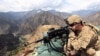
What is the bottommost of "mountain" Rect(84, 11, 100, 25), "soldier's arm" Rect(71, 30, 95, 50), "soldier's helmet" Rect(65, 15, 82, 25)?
"mountain" Rect(84, 11, 100, 25)

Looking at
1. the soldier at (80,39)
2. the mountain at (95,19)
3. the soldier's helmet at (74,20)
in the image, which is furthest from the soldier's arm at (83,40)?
the mountain at (95,19)

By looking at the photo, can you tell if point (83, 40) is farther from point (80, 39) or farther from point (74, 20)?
point (74, 20)

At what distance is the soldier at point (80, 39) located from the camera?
4035 mm

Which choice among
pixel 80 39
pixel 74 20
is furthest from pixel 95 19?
pixel 80 39

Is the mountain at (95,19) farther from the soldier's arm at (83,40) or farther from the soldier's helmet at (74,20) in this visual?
the soldier's arm at (83,40)

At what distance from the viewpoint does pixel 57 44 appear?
4824mm

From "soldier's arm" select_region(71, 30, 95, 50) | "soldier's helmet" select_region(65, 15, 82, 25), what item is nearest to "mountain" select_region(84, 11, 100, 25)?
"soldier's helmet" select_region(65, 15, 82, 25)

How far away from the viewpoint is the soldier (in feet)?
13.2

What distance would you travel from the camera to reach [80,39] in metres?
4.09

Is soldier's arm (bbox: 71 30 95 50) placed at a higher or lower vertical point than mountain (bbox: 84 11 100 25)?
higher

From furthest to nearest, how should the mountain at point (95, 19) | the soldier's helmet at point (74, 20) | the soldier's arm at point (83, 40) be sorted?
the mountain at point (95, 19) → the soldier's helmet at point (74, 20) → the soldier's arm at point (83, 40)

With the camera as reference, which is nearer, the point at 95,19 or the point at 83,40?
the point at 83,40

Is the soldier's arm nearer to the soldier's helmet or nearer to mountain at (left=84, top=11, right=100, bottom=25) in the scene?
the soldier's helmet

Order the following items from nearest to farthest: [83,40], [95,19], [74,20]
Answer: [83,40] → [74,20] → [95,19]
